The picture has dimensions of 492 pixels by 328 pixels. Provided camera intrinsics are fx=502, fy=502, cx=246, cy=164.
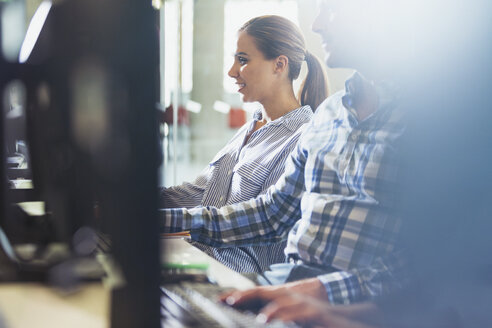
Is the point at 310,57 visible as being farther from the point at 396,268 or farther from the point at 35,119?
the point at 35,119

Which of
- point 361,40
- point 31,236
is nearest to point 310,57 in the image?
point 361,40

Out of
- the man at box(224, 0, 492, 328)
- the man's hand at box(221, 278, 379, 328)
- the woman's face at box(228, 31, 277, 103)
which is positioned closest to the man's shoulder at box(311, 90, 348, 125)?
the man at box(224, 0, 492, 328)

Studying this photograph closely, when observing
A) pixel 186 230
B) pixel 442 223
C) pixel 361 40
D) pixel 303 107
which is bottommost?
pixel 186 230

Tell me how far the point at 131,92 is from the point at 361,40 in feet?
2.48

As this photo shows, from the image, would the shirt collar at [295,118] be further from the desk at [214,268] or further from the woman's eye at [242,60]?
the desk at [214,268]

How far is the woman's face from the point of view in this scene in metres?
1.75

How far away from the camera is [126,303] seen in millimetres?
414

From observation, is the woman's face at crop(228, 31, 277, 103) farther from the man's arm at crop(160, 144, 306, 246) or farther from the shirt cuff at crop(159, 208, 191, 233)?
the shirt cuff at crop(159, 208, 191, 233)

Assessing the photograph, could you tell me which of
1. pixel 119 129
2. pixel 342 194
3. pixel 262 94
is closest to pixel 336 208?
pixel 342 194

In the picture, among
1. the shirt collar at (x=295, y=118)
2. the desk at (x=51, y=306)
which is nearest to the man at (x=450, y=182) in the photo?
the desk at (x=51, y=306)

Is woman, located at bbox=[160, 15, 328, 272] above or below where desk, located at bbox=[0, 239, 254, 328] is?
above

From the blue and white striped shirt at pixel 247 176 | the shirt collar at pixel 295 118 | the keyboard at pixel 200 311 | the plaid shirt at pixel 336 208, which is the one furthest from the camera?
the shirt collar at pixel 295 118

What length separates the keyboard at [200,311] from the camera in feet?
1.73

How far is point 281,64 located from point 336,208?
0.89 meters
